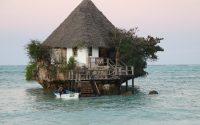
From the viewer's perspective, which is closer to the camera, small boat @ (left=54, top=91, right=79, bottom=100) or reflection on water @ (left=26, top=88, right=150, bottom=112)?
reflection on water @ (left=26, top=88, right=150, bottom=112)

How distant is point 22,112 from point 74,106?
406cm

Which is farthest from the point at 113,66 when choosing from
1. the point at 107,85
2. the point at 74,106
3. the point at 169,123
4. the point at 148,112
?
the point at 169,123

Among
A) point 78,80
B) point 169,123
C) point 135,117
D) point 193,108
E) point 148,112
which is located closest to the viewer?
point 169,123

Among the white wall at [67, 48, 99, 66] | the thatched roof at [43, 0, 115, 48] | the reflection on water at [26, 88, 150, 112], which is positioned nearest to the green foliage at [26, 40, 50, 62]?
the thatched roof at [43, 0, 115, 48]

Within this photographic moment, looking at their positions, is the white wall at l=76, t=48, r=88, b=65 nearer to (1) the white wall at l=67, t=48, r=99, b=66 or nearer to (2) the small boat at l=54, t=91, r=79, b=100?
(1) the white wall at l=67, t=48, r=99, b=66

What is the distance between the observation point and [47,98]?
151 ft

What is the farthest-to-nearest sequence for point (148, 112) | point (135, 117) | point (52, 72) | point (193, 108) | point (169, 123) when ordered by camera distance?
point (52, 72) < point (193, 108) < point (148, 112) < point (135, 117) < point (169, 123)

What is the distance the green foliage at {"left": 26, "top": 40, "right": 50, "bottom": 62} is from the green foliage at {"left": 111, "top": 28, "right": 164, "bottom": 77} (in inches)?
247

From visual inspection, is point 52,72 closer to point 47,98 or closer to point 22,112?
point 47,98

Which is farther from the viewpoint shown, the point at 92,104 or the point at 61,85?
the point at 61,85

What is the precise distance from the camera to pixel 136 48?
157 ft

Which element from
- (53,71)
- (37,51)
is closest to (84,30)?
(53,71)

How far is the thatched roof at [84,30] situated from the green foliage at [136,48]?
45.2 inches

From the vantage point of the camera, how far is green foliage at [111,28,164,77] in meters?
47.2
